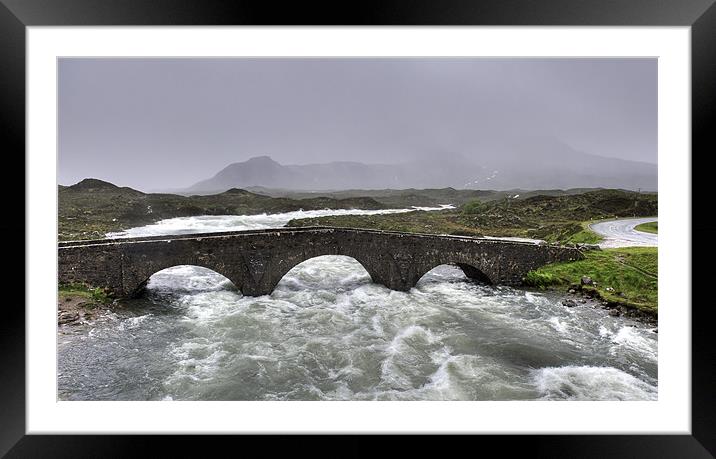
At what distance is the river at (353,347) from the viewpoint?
625 cm

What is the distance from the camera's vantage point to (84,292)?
903cm

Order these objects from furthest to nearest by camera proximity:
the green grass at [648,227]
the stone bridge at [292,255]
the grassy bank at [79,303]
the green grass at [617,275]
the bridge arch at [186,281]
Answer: the bridge arch at [186,281] < the stone bridge at [292,255] < the grassy bank at [79,303] < the green grass at [617,275] < the green grass at [648,227]

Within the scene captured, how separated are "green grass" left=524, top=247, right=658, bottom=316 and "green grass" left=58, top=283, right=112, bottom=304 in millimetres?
13051

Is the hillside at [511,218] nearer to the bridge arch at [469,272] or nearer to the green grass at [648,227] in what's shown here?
the bridge arch at [469,272]

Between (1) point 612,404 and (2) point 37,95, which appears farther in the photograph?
(1) point 612,404

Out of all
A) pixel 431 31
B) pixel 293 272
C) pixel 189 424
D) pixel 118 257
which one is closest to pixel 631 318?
pixel 431 31

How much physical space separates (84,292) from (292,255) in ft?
19.1

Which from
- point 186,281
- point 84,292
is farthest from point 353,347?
point 186,281

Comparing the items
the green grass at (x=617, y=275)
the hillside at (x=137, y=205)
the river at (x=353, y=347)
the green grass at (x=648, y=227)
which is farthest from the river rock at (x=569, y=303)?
the hillside at (x=137, y=205)

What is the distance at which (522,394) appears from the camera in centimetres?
616

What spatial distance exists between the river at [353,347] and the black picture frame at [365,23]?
3.67 m

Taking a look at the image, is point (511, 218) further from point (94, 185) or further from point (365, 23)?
point (94, 185)

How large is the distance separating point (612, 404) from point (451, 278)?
413 inches

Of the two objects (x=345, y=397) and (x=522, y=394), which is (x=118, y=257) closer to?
(x=345, y=397)
